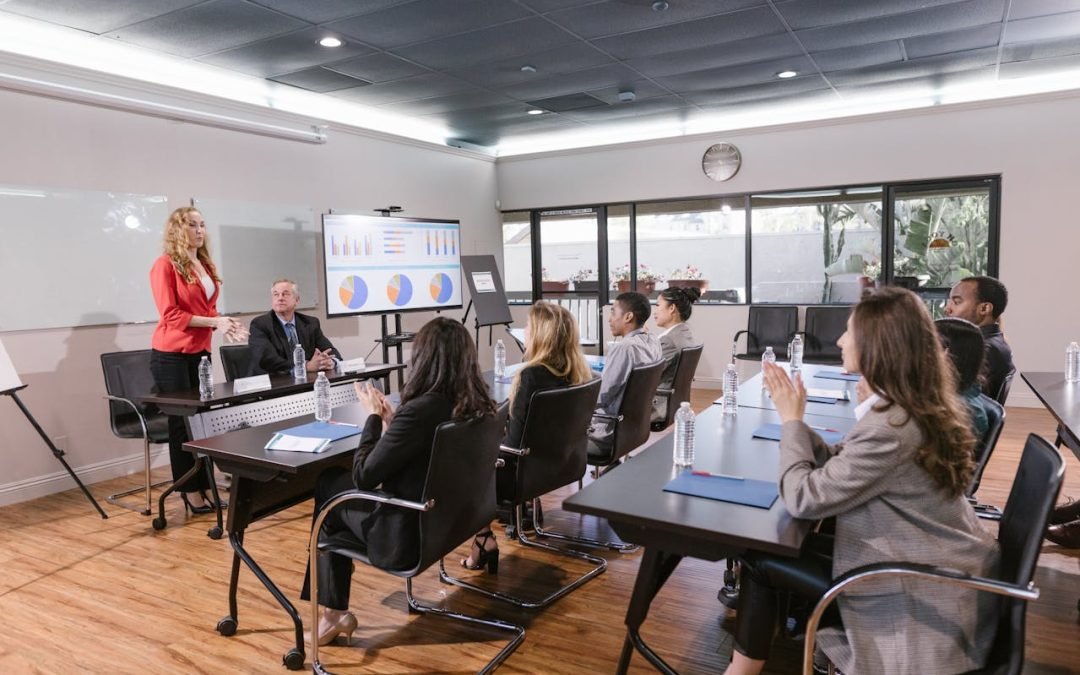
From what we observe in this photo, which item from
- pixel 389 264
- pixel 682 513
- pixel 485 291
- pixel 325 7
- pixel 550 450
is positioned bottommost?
pixel 550 450

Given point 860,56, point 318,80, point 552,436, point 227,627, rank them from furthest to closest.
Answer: point 318,80, point 860,56, point 552,436, point 227,627

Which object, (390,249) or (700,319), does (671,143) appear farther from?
(390,249)

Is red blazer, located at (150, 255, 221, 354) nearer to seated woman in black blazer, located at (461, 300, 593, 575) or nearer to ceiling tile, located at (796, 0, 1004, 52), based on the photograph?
seated woman in black blazer, located at (461, 300, 593, 575)

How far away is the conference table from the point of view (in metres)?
1.55

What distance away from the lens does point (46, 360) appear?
4383mm

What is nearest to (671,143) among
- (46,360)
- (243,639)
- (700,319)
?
(700,319)

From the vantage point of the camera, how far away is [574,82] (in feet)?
18.4

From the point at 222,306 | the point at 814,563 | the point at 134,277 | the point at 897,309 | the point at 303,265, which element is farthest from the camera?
the point at 303,265

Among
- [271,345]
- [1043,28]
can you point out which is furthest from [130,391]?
[1043,28]

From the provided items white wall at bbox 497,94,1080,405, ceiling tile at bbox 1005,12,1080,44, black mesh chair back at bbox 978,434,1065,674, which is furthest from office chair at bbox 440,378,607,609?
white wall at bbox 497,94,1080,405

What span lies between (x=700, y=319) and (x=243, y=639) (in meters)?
6.00

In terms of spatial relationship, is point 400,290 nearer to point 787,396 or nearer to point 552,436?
point 552,436

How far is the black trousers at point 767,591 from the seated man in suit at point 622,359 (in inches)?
57.8

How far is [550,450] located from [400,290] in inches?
163
